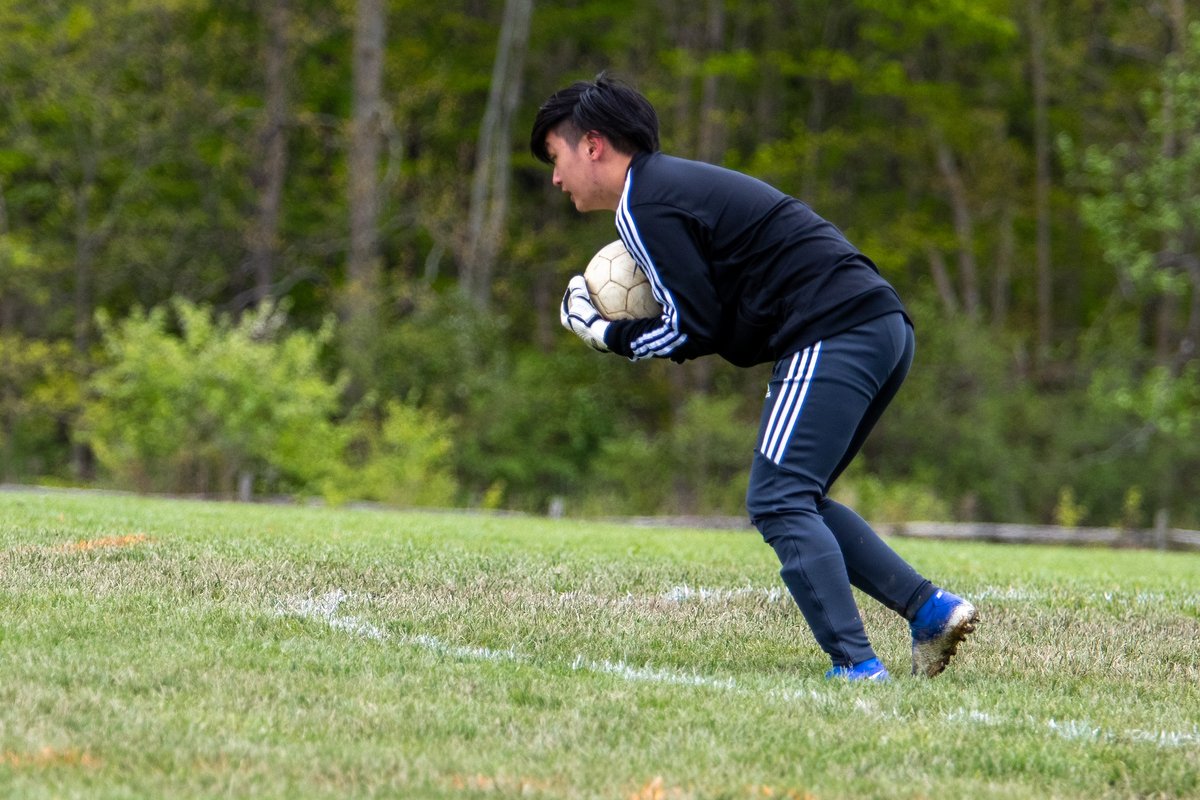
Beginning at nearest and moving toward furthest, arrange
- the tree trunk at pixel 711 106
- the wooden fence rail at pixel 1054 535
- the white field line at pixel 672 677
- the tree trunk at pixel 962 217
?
the white field line at pixel 672 677 → the wooden fence rail at pixel 1054 535 → the tree trunk at pixel 711 106 → the tree trunk at pixel 962 217

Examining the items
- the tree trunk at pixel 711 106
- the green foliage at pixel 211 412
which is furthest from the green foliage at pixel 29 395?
the tree trunk at pixel 711 106

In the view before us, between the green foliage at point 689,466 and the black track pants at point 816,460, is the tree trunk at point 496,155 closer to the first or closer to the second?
the green foliage at point 689,466

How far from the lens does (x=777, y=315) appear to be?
5.16 meters

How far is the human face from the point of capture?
→ 5.18 metres

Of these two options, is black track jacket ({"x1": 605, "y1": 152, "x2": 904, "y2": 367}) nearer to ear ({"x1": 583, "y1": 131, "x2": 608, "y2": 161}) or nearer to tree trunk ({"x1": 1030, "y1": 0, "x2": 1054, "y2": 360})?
ear ({"x1": 583, "y1": 131, "x2": 608, "y2": 161})

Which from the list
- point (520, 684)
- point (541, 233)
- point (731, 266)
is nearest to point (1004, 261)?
point (541, 233)

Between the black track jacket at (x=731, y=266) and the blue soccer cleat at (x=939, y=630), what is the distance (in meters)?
1.08

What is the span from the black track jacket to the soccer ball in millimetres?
273

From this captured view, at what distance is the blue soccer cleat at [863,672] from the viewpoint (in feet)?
16.3

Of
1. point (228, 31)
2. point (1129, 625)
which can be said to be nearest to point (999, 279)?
point (228, 31)

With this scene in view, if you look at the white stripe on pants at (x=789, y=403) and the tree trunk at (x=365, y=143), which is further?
the tree trunk at (x=365, y=143)

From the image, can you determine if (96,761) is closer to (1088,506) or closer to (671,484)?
(671,484)

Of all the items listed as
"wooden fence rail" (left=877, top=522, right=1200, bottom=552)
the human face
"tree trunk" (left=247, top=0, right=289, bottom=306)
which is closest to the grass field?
the human face

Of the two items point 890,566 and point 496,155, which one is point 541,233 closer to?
point 496,155
